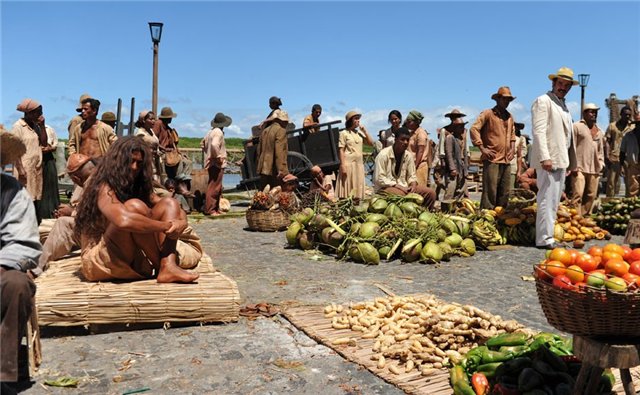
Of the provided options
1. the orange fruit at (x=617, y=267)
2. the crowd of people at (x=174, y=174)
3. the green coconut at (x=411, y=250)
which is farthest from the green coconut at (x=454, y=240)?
the orange fruit at (x=617, y=267)

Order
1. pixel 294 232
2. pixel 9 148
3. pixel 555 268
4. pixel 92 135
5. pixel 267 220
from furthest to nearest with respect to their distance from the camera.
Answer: pixel 267 220 → pixel 92 135 → pixel 294 232 → pixel 9 148 → pixel 555 268

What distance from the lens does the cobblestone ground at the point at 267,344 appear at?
3781mm

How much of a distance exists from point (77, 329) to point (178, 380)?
4.59ft

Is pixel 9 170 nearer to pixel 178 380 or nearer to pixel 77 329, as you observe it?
pixel 77 329

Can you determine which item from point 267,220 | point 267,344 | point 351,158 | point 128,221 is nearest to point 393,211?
point 267,220

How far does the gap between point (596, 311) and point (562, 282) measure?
0.67ft

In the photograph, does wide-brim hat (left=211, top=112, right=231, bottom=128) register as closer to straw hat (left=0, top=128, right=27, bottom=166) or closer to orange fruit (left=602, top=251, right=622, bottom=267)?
straw hat (left=0, top=128, right=27, bottom=166)

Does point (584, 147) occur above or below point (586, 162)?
above

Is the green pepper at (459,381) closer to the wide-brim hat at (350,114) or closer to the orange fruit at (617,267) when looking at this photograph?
the orange fruit at (617,267)

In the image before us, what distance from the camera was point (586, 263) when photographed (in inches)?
123

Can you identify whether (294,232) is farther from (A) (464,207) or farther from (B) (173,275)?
(B) (173,275)

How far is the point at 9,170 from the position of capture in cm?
430

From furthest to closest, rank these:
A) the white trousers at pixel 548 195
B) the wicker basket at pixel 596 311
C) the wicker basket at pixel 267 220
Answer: the wicker basket at pixel 267 220 < the white trousers at pixel 548 195 < the wicker basket at pixel 596 311

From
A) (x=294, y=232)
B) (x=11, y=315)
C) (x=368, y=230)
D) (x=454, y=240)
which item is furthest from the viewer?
(x=294, y=232)
